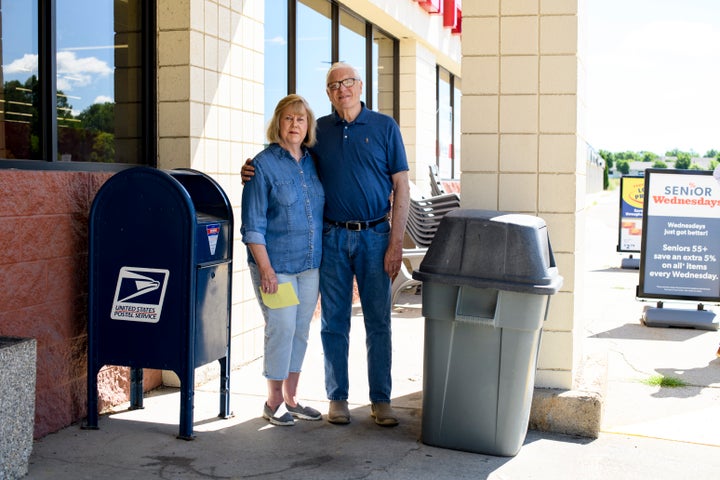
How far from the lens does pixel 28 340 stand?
3.97 m

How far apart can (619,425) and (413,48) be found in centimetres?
850

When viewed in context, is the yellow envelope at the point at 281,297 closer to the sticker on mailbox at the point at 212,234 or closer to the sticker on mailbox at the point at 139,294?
the sticker on mailbox at the point at 212,234

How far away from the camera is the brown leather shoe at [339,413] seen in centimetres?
495

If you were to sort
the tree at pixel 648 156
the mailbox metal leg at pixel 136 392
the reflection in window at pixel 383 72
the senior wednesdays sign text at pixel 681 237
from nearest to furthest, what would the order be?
1. the mailbox metal leg at pixel 136 392
2. the senior wednesdays sign text at pixel 681 237
3. the reflection in window at pixel 383 72
4. the tree at pixel 648 156

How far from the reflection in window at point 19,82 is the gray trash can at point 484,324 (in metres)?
2.16

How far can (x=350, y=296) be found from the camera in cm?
496

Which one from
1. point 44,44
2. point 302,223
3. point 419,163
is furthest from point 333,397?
point 419,163

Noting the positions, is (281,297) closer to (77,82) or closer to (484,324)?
(484,324)

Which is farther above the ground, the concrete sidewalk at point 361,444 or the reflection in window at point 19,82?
the reflection in window at point 19,82

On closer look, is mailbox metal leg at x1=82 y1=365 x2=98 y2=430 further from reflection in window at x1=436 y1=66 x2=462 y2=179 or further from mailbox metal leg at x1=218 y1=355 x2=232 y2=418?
reflection in window at x1=436 y1=66 x2=462 y2=179

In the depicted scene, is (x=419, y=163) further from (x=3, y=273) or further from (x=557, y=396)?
(x=3, y=273)

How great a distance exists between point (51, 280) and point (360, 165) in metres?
1.74

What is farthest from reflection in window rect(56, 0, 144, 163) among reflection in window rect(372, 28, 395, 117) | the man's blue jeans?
reflection in window rect(372, 28, 395, 117)

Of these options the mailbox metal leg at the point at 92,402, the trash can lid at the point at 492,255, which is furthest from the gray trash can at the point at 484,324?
the mailbox metal leg at the point at 92,402
